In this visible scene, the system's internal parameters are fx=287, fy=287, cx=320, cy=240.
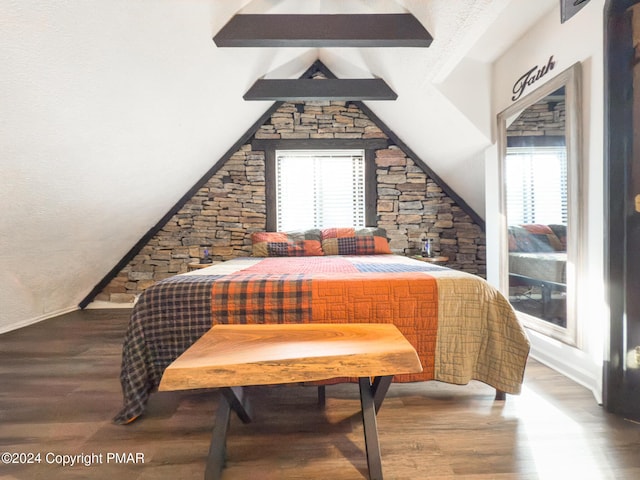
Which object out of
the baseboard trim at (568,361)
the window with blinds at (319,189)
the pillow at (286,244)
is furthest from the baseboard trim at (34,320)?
the baseboard trim at (568,361)

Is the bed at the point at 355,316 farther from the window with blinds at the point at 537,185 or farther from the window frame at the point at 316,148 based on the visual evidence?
the window frame at the point at 316,148

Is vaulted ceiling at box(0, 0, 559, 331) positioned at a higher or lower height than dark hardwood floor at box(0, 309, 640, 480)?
higher

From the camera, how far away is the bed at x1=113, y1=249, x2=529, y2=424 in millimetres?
1351

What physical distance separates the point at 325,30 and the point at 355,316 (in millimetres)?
Result: 2047

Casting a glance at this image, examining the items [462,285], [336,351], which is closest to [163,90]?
[336,351]

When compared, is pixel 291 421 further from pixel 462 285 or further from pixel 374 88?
pixel 374 88

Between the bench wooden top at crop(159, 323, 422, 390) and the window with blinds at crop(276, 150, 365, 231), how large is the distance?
2.69 m

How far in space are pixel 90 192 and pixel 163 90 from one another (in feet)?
3.22

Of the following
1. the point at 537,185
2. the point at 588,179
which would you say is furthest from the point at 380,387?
the point at 537,185

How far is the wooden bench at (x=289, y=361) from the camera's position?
0.89 metres

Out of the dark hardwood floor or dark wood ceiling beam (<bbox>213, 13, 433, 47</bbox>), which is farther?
dark wood ceiling beam (<bbox>213, 13, 433, 47</bbox>)

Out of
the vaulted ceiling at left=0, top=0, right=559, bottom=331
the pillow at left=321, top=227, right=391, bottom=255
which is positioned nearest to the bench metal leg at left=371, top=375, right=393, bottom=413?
the pillow at left=321, top=227, right=391, bottom=255

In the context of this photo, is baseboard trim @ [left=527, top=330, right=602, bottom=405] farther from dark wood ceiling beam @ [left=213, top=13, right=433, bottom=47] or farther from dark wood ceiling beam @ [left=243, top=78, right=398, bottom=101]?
dark wood ceiling beam @ [left=243, top=78, right=398, bottom=101]

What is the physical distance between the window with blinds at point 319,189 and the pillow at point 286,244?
396mm
